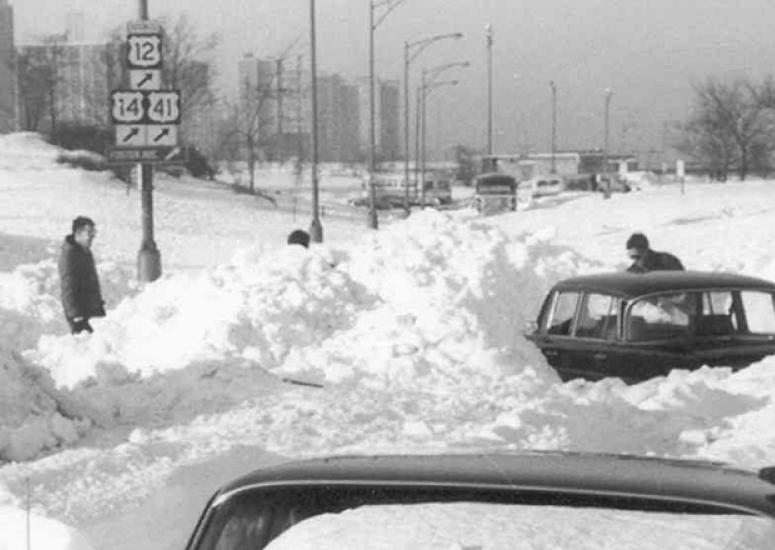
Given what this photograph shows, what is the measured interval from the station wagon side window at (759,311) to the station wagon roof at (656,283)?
11 cm

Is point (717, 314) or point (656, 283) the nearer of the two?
point (656, 283)

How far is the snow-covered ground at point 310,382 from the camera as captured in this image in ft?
33.6

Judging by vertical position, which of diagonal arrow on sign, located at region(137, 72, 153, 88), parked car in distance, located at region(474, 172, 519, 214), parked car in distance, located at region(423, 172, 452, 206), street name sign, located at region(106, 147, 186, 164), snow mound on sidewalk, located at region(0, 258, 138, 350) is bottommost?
parked car in distance, located at region(423, 172, 452, 206)

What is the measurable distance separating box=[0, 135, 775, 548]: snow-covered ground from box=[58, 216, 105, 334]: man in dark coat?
0.29m

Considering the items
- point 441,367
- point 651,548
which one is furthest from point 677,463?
point 441,367

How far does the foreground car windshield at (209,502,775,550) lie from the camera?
3.44 meters

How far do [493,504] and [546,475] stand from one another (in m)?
0.20

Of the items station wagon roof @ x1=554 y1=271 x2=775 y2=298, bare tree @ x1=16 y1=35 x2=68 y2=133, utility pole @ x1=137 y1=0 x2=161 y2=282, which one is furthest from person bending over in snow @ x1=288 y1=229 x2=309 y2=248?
bare tree @ x1=16 y1=35 x2=68 y2=133

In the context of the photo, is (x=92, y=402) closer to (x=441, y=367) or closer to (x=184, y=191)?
(x=441, y=367)

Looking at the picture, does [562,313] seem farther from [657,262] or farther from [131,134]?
[131,134]

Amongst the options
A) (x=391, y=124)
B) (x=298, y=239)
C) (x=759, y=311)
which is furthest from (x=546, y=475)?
(x=391, y=124)

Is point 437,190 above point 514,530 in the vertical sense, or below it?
below

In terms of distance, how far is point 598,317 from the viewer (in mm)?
14266

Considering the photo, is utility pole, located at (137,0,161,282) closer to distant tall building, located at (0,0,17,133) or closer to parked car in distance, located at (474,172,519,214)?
parked car in distance, located at (474,172,519,214)
